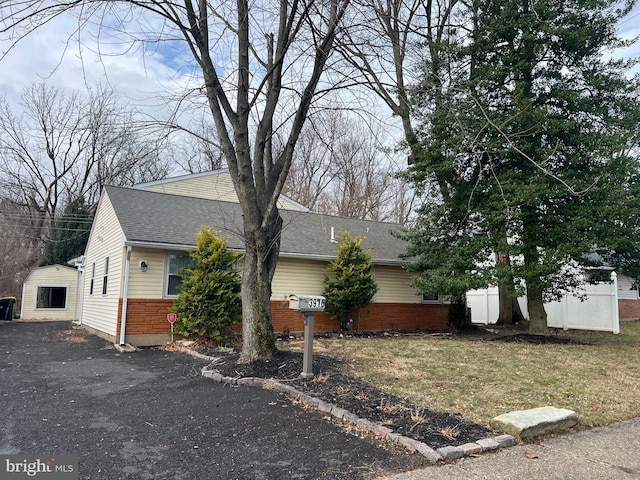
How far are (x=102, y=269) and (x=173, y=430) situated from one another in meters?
10.3

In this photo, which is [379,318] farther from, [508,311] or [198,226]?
[198,226]

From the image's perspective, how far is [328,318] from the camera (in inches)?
536

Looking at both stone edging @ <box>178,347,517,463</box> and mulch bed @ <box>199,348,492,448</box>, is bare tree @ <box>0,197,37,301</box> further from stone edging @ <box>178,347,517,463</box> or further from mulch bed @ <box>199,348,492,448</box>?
stone edging @ <box>178,347,517,463</box>

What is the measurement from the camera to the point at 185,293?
10641 mm

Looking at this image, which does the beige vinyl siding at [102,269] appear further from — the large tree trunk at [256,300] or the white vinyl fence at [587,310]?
the white vinyl fence at [587,310]

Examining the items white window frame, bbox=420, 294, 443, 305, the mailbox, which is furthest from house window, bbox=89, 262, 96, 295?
white window frame, bbox=420, 294, 443, 305

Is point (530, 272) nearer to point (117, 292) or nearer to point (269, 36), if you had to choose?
point (269, 36)

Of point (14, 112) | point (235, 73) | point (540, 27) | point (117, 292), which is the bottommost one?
point (117, 292)

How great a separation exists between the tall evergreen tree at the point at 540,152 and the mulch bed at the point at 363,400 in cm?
600

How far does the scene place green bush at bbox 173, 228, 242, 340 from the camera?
34.4 ft

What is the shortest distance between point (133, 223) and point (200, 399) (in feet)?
23.0

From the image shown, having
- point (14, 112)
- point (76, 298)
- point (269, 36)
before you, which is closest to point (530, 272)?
point (269, 36)

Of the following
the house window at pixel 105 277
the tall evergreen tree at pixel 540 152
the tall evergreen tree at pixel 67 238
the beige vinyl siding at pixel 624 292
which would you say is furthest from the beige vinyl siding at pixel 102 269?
the beige vinyl siding at pixel 624 292

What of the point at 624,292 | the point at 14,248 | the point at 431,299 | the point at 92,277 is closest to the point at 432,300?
the point at 431,299
